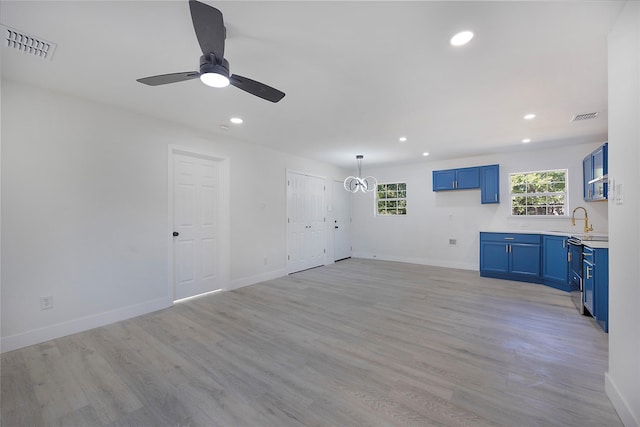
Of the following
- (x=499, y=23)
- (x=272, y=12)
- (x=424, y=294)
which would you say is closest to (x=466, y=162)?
(x=424, y=294)

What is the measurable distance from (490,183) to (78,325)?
6.97 m

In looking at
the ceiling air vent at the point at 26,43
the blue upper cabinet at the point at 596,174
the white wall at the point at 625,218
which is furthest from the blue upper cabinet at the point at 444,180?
the ceiling air vent at the point at 26,43

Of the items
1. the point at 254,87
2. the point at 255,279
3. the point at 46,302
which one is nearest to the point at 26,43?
the point at 254,87

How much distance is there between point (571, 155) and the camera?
187 inches

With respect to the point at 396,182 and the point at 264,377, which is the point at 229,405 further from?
the point at 396,182

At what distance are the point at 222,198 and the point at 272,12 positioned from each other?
3114mm

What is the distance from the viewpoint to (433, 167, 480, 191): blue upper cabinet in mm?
5536

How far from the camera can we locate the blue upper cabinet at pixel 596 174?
3633 millimetres

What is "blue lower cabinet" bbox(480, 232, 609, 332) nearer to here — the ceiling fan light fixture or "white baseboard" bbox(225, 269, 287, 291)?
"white baseboard" bbox(225, 269, 287, 291)

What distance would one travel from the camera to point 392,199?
6926 millimetres

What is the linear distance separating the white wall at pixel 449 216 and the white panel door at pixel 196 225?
4.31m

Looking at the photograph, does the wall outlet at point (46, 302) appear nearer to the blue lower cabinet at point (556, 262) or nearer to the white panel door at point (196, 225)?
the white panel door at point (196, 225)

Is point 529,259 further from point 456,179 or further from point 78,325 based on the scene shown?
point 78,325

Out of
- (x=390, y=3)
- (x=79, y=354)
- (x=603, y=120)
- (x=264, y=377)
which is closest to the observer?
(x=390, y=3)
